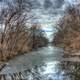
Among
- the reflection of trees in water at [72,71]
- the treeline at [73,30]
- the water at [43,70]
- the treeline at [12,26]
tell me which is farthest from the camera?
the treeline at [73,30]

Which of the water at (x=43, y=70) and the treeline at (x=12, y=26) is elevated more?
the treeline at (x=12, y=26)

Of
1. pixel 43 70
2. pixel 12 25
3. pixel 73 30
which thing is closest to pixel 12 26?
pixel 12 25

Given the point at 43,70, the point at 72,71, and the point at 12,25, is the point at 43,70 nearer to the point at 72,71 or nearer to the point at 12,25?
the point at 72,71

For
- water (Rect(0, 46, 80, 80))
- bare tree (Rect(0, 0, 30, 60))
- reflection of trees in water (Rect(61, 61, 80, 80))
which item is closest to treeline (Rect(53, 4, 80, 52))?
bare tree (Rect(0, 0, 30, 60))

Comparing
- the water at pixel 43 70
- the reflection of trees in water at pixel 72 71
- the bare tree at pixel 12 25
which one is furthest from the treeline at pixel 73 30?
the reflection of trees in water at pixel 72 71

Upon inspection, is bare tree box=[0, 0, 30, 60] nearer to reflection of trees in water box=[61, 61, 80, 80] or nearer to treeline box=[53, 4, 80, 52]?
treeline box=[53, 4, 80, 52]

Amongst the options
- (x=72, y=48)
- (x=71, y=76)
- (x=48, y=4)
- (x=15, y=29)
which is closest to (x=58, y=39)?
(x=48, y=4)

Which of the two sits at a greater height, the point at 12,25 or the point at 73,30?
the point at 12,25

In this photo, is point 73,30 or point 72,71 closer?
point 72,71

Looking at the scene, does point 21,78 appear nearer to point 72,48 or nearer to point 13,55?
point 13,55

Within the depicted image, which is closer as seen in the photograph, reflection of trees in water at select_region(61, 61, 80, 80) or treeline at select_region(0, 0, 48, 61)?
reflection of trees in water at select_region(61, 61, 80, 80)

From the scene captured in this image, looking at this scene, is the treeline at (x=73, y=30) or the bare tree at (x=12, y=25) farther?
the treeline at (x=73, y=30)

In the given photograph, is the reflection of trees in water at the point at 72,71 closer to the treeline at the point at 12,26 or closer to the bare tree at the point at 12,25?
the treeline at the point at 12,26

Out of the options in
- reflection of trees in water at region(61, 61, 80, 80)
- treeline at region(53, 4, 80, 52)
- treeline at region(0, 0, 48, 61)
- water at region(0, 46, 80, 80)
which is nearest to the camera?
reflection of trees in water at region(61, 61, 80, 80)
